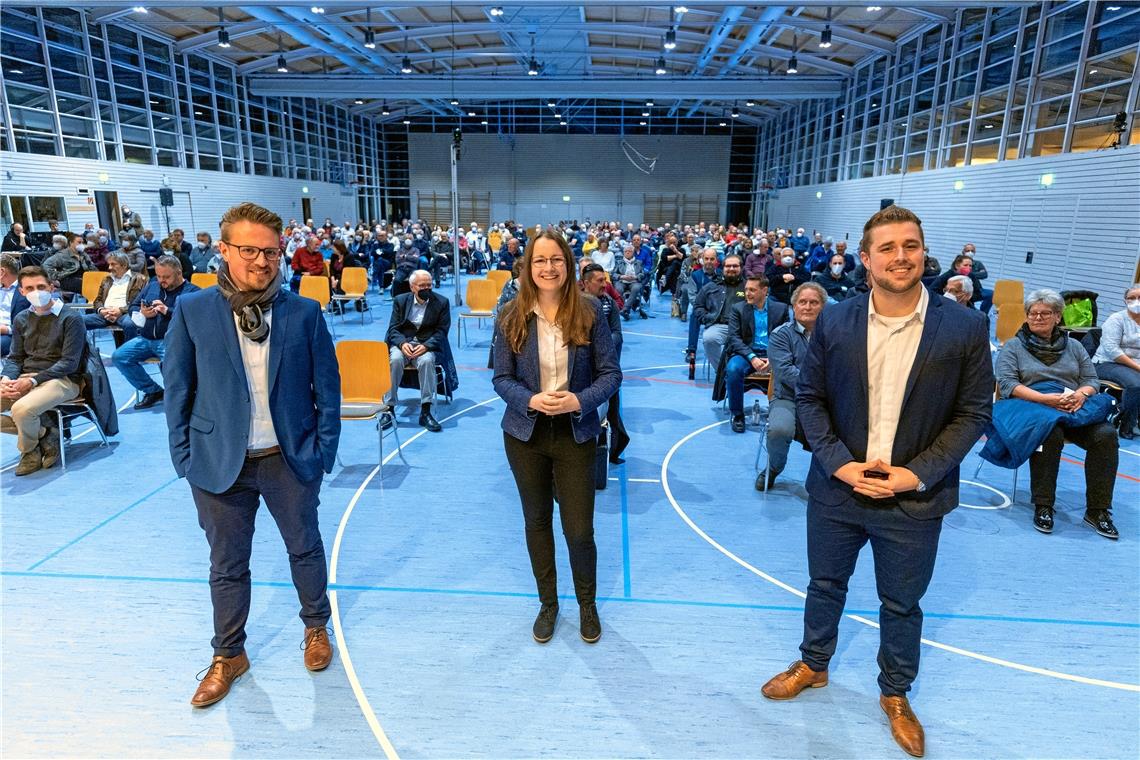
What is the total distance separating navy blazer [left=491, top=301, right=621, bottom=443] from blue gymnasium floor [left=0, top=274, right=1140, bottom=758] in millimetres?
1009

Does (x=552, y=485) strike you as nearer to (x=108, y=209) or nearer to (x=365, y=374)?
(x=365, y=374)

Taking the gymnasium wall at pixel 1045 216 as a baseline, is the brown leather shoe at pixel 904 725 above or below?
below

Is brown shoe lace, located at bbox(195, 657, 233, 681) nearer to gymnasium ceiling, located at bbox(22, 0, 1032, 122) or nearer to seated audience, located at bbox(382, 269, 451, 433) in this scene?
seated audience, located at bbox(382, 269, 451, 433)

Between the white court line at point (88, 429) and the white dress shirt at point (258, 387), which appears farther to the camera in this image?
the white court line at point (88, 429)

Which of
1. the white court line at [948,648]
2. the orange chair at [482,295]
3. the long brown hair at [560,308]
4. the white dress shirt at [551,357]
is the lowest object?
the white court line at [948,648]

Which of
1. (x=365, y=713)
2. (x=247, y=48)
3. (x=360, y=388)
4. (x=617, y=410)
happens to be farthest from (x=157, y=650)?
(x=247, y=48)

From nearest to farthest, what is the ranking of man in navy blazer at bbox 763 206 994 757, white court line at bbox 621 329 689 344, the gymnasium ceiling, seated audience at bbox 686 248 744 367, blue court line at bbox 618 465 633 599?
man in navy blazer at bbox 763 206 994 757 < blue court line at bbox 618 465 633 599 < seated audience at bbox 686 248 744 367 < white court line at bbox 621 329 689 344 < the gymnasium ceiling

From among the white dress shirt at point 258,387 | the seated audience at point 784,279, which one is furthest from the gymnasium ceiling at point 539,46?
the white dress shirt at point 258,387

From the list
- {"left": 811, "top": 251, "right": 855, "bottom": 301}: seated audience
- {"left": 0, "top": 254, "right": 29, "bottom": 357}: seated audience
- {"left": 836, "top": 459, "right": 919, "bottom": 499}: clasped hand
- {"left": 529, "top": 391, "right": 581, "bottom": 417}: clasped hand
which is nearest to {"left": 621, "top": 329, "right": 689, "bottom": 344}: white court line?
{"left": 811, "top": 251, "right": 855, "bottom": 301}: seated audience

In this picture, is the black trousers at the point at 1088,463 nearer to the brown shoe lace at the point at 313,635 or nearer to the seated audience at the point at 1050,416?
the seated audience at the point at 1050,416

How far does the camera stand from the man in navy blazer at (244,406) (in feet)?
6.97

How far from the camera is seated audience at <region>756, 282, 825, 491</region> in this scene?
4.14 metres

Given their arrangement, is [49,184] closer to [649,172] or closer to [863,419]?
[863,419]

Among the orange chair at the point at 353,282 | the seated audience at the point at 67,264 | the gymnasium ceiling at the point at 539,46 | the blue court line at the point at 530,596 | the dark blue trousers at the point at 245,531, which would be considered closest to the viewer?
the dark blue trousers at the point at 245,531
